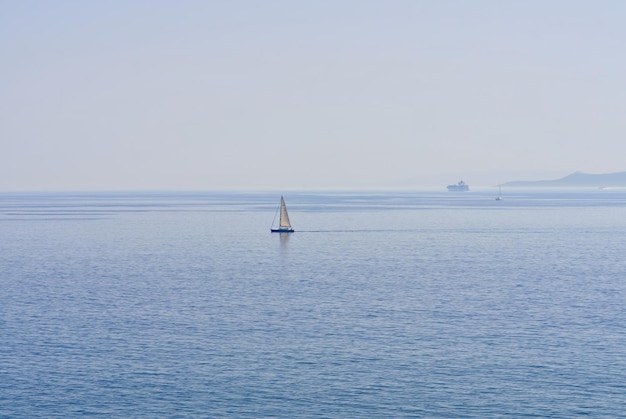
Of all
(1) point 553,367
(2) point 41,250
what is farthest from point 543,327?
(2) point 41,250

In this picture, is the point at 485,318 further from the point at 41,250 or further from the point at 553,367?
the point at 41,250

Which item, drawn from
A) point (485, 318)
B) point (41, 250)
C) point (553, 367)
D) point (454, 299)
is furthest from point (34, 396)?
point (41, 250)

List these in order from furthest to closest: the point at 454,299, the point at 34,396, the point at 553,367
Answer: the point at 454,299
the point at 553,367
the point at 34,396

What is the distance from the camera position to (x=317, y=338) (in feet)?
245

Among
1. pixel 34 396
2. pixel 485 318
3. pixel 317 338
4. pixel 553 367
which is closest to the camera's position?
pixel 34 396

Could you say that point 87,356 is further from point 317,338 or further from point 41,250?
point 41,250

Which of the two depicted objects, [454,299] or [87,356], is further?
[454,299]

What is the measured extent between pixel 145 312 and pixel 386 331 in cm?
2752

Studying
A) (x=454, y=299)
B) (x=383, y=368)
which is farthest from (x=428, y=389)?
(x=454, y=299)

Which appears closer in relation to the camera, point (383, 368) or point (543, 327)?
point (383, 368)

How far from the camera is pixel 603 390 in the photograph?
192ft

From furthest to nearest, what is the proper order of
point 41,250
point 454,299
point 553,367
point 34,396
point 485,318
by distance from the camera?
point 41,250, point 454,299, point 485,318, point 553,367, point 34,396

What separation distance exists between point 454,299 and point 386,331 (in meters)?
21.4

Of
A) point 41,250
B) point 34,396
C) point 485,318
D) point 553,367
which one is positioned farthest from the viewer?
point 41,250
